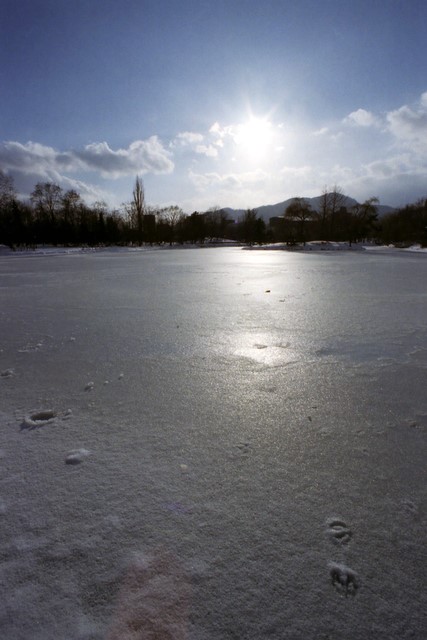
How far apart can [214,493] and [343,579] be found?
0.55 m

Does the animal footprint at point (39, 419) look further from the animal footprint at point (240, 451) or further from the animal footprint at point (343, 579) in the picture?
the animal footprint at point (343, 579)

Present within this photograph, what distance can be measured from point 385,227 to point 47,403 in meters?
65.5

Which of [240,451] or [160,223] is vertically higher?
[160,223]

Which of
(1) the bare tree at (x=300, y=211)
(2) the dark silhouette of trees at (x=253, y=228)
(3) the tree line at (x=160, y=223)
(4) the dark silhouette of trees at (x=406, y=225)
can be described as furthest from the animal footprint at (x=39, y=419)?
(2) the dark silhouette of trees at (x=253, y=228)

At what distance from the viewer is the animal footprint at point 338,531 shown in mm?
1170

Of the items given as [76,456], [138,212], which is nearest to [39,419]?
[76,456]

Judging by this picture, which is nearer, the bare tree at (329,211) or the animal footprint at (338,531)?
the animal footprint at (338,531)

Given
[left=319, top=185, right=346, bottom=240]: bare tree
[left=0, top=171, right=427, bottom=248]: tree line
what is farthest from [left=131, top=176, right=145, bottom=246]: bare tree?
[left=319, top=185, right=346, bottom=240]: bare tree

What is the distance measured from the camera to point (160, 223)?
5797cm

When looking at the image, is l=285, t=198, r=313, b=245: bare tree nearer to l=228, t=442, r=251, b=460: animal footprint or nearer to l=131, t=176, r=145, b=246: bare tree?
l=131, t=176, r=145, b=246: bare tree

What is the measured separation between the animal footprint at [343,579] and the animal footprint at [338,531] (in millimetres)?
96

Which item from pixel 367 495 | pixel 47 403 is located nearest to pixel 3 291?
pixel 47 403

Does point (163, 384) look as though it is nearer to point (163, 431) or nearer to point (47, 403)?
point (163, 431)

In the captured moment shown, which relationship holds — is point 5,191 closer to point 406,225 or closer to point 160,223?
point 160,223
